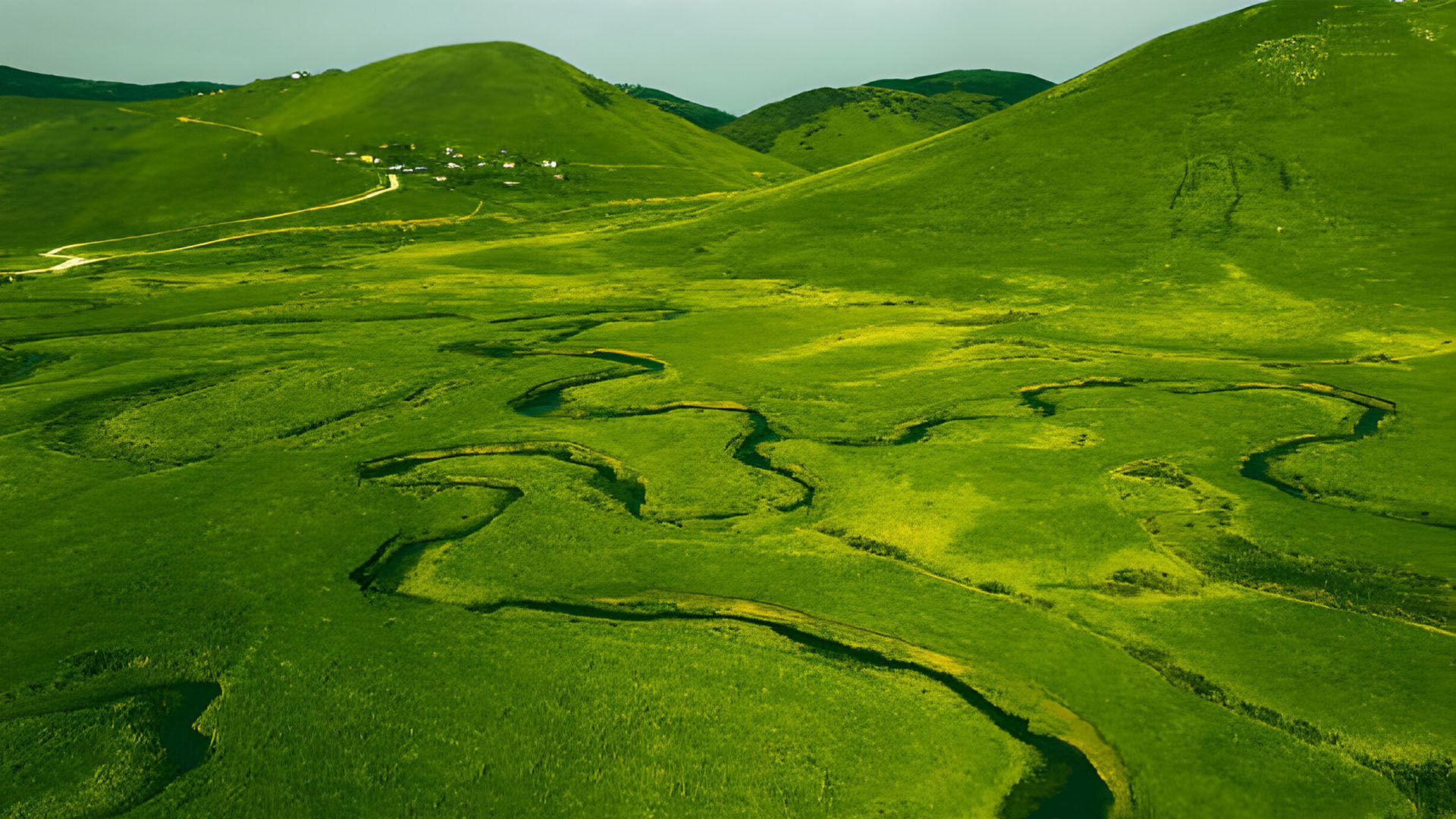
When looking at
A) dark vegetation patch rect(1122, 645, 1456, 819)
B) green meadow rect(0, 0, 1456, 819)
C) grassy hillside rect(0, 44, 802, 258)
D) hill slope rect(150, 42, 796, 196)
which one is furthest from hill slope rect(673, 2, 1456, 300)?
hill slope rect(150, 42, 796, 196)

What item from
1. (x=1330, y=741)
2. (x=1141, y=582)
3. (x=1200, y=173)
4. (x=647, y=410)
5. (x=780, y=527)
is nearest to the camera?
(x=1330, y=741)

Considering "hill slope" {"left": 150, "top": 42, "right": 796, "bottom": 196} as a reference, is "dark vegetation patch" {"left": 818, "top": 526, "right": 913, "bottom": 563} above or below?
below

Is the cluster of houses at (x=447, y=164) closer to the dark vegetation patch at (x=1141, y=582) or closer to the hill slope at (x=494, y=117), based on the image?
the hill slope at (x=494, y=117)

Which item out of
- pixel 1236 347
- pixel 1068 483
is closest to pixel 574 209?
pixel 1236 347

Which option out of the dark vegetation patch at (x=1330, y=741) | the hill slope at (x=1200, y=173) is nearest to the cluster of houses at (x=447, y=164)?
the hill slope at (x=1200, y=173)

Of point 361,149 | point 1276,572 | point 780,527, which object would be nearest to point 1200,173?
point 1276,572

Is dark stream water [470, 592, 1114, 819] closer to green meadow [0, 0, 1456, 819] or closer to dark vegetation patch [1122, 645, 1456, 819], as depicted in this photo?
green meadow [0, 0, 1456, 819]

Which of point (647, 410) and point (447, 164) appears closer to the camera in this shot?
point (647, 410)

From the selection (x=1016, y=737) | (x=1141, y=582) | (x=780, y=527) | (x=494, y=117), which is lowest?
(x=1016, y=737)

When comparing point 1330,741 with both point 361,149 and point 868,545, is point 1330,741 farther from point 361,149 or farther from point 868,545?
point 361,149
